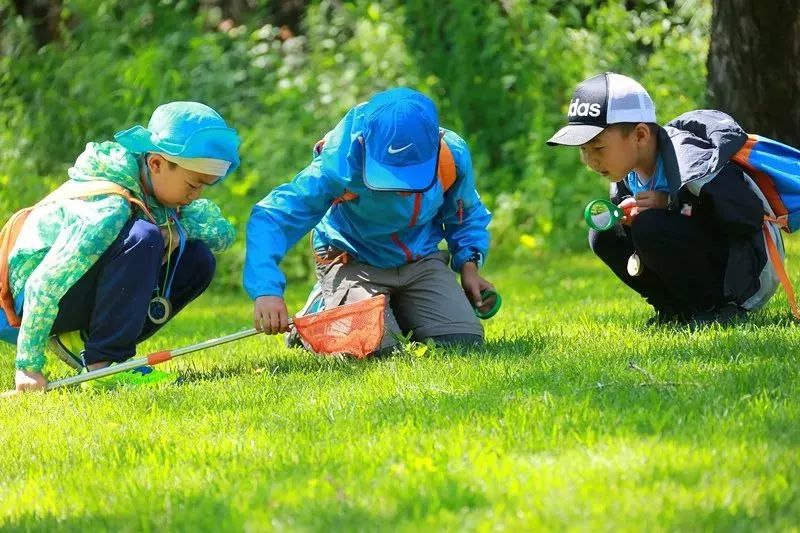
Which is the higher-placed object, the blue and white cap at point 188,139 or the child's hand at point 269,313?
the blue and white cap at point 188,139

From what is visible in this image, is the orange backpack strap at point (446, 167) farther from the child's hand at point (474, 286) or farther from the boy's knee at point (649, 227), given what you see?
the boy's knee at point (649, 227)

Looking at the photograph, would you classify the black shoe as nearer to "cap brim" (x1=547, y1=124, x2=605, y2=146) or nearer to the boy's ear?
A: the boy's ear

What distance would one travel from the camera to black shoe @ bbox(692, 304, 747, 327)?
4617 millimetres

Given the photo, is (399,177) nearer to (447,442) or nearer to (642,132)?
(642,132)

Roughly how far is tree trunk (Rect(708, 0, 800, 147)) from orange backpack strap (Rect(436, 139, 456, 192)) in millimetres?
3484

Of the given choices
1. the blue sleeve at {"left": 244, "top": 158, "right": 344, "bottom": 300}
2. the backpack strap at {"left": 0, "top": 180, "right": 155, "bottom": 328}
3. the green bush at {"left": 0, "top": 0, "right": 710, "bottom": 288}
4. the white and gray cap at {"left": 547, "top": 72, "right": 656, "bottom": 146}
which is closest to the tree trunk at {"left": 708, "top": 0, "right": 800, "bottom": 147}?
the green bush at {"left": 0, "top": 0, "right": 710, "bottom": 288}

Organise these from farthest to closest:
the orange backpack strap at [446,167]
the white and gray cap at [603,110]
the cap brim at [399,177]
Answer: the orange backpack strap at [446,167] < the white and gray cap at [603,110] < the cap brim at [399,177]

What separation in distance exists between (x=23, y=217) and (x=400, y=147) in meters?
1.47

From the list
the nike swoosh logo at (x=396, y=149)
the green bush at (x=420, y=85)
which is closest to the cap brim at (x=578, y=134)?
the nike swoosh logo at (x=396, y=149)

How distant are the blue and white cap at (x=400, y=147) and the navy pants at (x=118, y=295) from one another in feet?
2.67

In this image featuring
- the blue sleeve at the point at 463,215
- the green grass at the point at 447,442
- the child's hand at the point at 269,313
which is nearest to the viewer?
the green grass at the point at 447,442

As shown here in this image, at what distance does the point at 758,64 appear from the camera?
7.75 metres

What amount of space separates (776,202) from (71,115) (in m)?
6.02

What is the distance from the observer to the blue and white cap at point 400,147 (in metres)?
4.25
